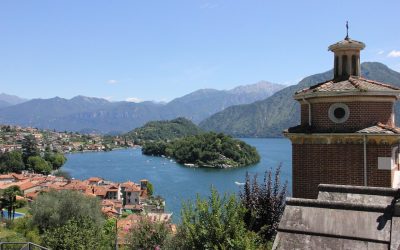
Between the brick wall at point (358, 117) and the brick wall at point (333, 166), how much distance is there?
46 centimetres

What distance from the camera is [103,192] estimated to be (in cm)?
6525

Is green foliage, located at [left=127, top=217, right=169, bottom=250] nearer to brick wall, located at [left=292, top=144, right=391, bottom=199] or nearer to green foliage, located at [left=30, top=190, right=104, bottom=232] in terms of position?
brick wall, located at [left=292, top=144, right=391, bottom=199]

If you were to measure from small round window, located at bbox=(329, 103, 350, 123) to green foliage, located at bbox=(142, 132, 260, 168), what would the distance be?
110 meters

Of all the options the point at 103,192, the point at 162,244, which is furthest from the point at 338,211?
the point at 103,192

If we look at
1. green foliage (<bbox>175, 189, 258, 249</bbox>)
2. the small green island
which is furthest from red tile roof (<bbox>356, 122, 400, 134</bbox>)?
the small green island

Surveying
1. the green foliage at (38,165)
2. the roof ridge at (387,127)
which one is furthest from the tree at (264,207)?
the green foliage at (38,165)

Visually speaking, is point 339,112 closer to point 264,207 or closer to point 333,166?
point 333,166

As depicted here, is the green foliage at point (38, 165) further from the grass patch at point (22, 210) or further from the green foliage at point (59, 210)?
the green foliage at point (59, 210)

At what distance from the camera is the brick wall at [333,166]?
10.2 meters

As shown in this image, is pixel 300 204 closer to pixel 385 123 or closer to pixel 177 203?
pixel 385 123

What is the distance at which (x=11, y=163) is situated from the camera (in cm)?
10412

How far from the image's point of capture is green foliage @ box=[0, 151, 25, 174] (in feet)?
338

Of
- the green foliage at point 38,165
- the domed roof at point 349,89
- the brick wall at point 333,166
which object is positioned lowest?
the green foliage at point 38,165

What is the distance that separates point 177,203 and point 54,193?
29085mm
